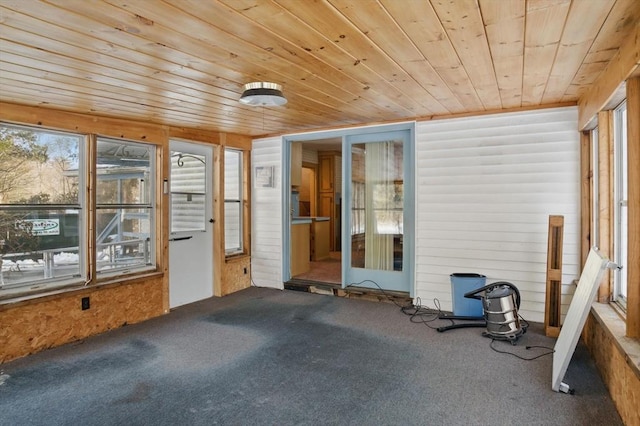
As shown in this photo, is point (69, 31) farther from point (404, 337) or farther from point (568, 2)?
point (404, 337)

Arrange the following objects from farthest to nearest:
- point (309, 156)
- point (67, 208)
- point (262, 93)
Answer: point (309, 156), point (67, 208), point (262, 93)

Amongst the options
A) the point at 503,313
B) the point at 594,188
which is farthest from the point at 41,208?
the point at 594,188

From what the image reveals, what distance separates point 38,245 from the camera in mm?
3635

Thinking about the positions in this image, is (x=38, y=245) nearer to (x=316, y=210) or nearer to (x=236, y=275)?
(x=236, y=275)

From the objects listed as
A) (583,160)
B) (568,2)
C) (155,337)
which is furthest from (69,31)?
(583,160)

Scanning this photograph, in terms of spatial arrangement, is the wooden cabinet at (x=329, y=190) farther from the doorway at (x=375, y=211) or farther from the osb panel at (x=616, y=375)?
the osb panel at (x=616, y=375)

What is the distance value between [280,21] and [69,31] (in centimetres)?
113

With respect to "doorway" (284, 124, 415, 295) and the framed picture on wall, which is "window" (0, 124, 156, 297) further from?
"doorway" (284, 124, 415, 295)

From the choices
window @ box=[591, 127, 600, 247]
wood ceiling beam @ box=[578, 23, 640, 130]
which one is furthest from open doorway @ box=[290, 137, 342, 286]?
wood ceiling beam @ box=[578, 23, 640, 130]

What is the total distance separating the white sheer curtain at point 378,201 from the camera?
16.6ft

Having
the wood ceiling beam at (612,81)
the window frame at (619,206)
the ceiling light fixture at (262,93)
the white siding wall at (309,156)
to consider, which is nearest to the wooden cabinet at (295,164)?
the white siding wall at (309,156)

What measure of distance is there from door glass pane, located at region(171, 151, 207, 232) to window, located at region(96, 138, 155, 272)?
377 millimetres

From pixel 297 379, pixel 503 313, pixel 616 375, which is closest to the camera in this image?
pixel 616 375

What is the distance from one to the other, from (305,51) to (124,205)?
2.96m
